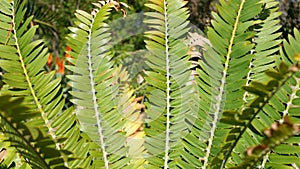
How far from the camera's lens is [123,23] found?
3.91 meters

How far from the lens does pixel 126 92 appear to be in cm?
97

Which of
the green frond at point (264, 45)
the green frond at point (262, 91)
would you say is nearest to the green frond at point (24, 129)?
the green frond at point (262, 91)

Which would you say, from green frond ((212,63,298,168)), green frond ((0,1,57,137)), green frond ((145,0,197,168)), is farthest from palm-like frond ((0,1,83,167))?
green frond ((212,63,298,168))

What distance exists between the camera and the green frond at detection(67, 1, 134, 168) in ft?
2.17

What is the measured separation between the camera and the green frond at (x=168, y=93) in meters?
0.67

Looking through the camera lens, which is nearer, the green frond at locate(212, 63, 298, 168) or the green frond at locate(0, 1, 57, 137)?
the green frond at locate(212, 63, 298, 168)

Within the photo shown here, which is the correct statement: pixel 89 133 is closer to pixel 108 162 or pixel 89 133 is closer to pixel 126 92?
pixel 108 162

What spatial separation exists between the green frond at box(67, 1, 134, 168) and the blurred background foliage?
120 mm

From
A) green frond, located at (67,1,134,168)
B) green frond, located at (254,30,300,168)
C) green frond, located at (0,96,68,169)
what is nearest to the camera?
green frond, located at (0,96,68,169)

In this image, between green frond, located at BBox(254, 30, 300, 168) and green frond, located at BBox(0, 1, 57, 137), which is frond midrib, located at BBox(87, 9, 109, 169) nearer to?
green frond, located at BBox(0, 1, 57, 137)

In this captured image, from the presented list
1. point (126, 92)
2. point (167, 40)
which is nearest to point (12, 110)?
point (167, 40)

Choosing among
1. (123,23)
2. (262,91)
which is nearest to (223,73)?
(262,91)

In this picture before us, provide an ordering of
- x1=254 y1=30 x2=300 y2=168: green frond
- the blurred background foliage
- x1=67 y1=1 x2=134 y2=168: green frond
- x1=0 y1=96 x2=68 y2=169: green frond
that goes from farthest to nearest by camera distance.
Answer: the blurred background foliage → x1=67 y1=1 x2=134 y2=168: green frond → x1=254 y1=30 x2=300 y2=168: green frond → x1=0 y1=96 x2=68 y2=169: green frond

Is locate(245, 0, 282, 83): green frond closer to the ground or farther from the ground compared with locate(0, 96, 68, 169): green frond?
farther from the ground
